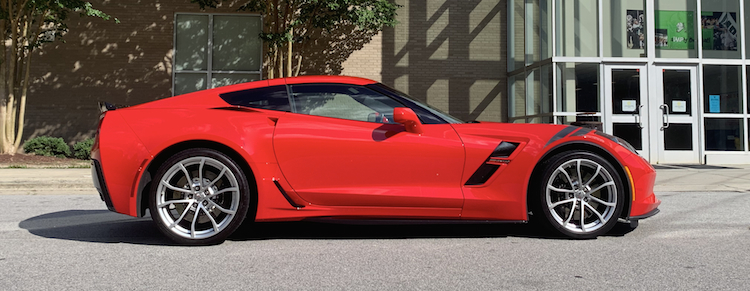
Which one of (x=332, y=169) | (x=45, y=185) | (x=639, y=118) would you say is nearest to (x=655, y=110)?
(x=639, y=118)

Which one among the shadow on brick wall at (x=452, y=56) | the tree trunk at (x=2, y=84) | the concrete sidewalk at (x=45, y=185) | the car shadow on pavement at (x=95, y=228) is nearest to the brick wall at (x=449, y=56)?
the shadow on brick wall at (x=452, y=56)

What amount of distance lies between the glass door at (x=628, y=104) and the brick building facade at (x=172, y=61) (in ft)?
11.1

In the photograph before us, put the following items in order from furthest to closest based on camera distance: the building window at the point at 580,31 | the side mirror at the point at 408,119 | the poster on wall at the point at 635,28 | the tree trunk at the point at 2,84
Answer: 1. the poster on wall at the point at 635,28
2. the building window at the point at 580,31
3. the tree trunk at the point at 2,84
4. the side mirror at the point at 408,119

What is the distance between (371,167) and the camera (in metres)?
4.48

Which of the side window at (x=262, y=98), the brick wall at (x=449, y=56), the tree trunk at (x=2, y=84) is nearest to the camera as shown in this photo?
the side window at (x=262, y=98)

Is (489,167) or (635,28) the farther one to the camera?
(635,28)

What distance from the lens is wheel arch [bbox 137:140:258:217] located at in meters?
4.53

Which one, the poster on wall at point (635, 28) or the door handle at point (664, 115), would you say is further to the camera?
the poster on wall at point (635, 28)

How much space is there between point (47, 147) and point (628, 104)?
47.9 ft

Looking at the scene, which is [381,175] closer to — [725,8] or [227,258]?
[227,258]

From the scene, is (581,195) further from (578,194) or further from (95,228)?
(95,228)

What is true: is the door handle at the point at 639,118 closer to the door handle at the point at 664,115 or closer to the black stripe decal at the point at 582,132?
the door handle at the point at 664,115


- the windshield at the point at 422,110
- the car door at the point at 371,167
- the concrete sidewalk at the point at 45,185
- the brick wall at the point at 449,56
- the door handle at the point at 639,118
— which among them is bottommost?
the concrete sidewalk at the point at 45,185

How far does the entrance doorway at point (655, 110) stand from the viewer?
14.9 meters
